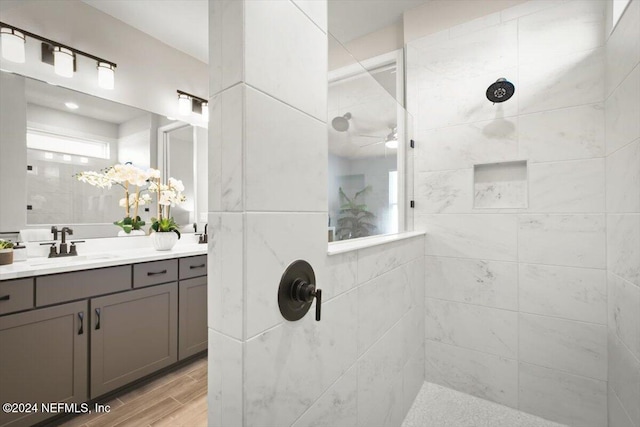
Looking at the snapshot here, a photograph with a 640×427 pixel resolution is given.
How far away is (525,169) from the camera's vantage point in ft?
5.76

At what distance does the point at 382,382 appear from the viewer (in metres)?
1.34

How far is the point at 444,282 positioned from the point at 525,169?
2.96ft

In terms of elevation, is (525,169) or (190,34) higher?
(190,34)

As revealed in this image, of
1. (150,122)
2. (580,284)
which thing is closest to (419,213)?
(580,284)

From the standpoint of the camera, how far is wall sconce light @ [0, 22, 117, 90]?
1.78 metres

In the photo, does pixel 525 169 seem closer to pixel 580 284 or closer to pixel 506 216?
pixel 506 216

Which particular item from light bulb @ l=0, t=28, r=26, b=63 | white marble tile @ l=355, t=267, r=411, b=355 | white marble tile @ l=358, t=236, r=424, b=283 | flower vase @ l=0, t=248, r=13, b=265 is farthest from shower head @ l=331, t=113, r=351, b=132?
light bulb @ l=0, t=28, r=26, b=63

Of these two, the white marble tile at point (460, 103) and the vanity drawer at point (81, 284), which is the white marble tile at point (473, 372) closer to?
the white marble tile at point (460, 103)

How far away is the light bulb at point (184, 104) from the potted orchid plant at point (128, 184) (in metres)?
0.73

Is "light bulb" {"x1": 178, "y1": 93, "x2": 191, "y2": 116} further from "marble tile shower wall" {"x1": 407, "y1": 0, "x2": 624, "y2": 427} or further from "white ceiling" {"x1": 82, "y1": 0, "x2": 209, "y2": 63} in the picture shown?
"marble tile shower wall" {"x1": 407, "y1": 0, "x2": 624, "y2": 427}

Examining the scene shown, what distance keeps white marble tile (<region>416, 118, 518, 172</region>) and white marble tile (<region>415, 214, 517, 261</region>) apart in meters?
0.37

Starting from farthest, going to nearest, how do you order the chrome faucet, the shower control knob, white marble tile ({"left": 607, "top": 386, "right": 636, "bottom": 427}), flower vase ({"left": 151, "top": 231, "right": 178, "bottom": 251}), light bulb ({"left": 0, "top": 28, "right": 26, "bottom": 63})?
1. flower vase ({"left": 151, "top": 231, "right": 178, "bottom": 251})
2. the chrome faucet
3. light bulb ({"left": 0, "top": 28, "right": 26, "bottom": 63})
4. white marble tile ({"left": 607, "top": 386, "right": 636, "bottom": 427})
5. the shower control knob

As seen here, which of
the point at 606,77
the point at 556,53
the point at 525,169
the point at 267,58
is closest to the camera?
the point at 267,58

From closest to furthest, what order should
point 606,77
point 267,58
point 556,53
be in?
1. point 267,58
2. point 606,77
3. point 556,53
